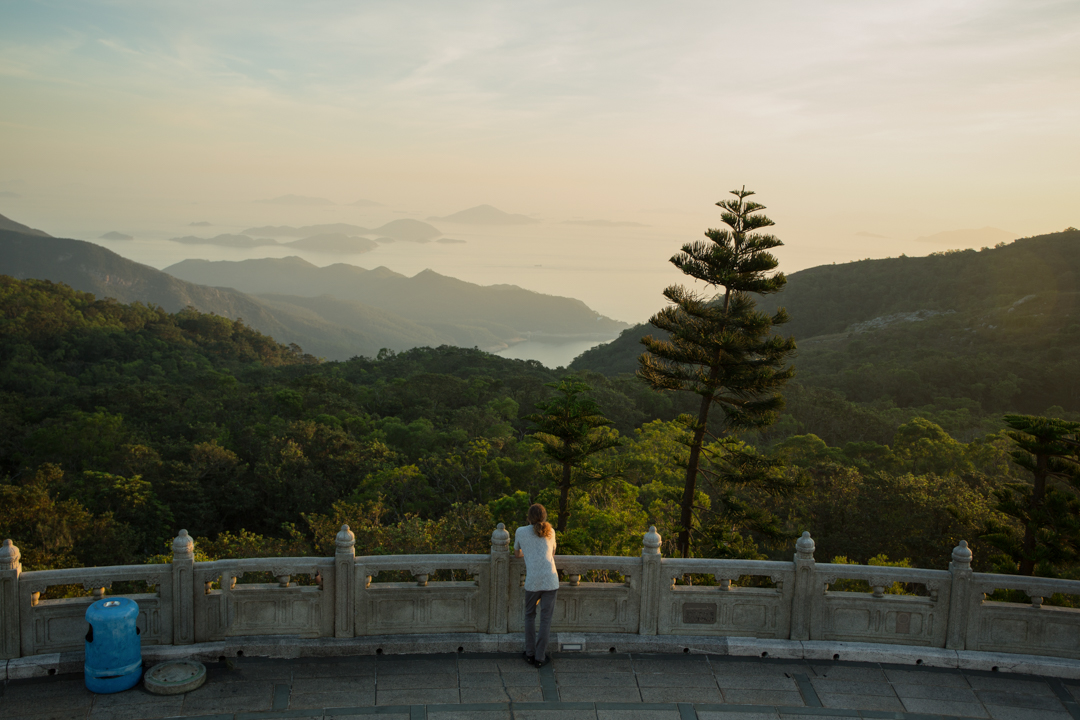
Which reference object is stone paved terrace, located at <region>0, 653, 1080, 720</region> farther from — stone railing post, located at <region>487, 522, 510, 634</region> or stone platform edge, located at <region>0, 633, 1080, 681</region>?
stone railing post, located at <region>487, 522, 510, 634</region>

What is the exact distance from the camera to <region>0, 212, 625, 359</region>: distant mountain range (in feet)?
428

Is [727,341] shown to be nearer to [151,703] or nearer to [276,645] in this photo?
[276,645]

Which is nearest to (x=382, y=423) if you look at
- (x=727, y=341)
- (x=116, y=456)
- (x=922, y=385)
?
(x=116, y=456)

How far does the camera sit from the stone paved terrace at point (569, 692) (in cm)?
624

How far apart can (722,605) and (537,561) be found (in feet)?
6.87

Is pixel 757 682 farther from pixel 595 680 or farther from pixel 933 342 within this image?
pixel 933 342

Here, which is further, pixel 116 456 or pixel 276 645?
pixel 116 456

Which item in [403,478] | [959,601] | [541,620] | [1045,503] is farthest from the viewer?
[403,478]

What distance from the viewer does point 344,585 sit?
7086 millimetres

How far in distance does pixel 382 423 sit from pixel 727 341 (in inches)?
767

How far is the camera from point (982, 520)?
1488 cm

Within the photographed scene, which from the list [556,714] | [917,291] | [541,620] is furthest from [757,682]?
[917,291]

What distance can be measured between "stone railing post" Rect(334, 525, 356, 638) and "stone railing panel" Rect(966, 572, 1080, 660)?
239 inches

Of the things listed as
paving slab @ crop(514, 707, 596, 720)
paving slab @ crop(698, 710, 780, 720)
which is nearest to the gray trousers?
paving slab @ crop(514, 707, 596, 720)
